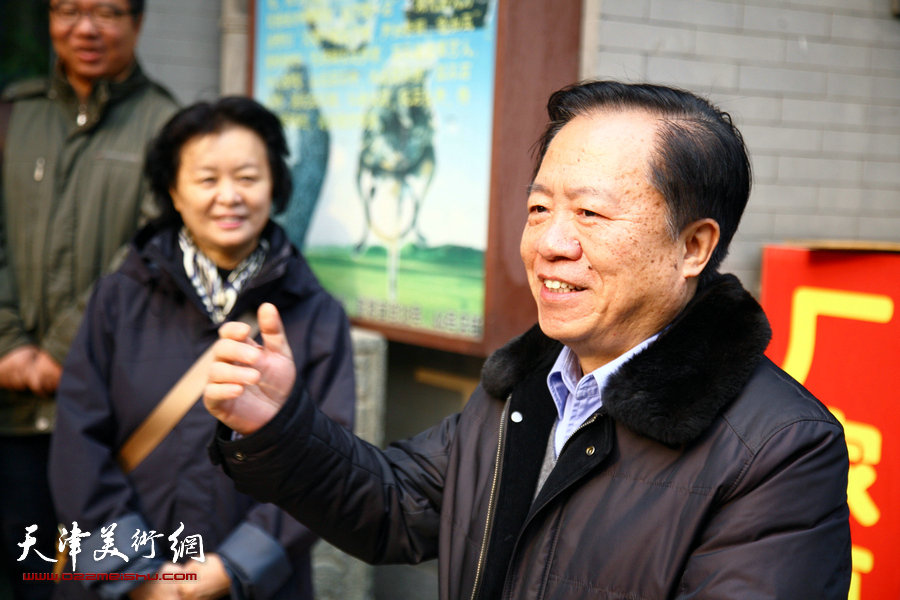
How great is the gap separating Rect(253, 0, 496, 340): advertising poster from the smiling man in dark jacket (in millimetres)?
1915

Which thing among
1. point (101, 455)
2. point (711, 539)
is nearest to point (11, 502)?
point (101, 455)

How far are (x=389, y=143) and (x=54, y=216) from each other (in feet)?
4.76

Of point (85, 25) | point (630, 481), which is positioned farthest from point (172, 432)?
point (85, 25)

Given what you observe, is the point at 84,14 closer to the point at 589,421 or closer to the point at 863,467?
the point at 589,421

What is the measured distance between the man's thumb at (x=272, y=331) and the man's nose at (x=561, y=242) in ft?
1.67

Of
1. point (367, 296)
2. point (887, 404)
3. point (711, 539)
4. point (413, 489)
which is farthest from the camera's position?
point (367, 296)

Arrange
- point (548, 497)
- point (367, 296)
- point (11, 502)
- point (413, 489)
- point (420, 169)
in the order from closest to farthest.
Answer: point (548, 497) → point (413, 489) → point (11, 502) → point (420, 169) → point (367, 296)

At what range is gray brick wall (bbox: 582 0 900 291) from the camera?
3.70 metres

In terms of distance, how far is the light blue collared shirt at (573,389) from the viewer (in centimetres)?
168

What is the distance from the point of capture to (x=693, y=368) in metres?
1.55

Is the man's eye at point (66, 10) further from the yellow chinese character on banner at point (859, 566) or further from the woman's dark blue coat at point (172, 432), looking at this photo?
the yellow chinese character on banner at point (859, 566)

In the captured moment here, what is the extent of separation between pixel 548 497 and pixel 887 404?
1.21 metres

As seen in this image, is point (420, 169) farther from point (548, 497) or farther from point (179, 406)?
point (548, 497)

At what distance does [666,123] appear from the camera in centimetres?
162
